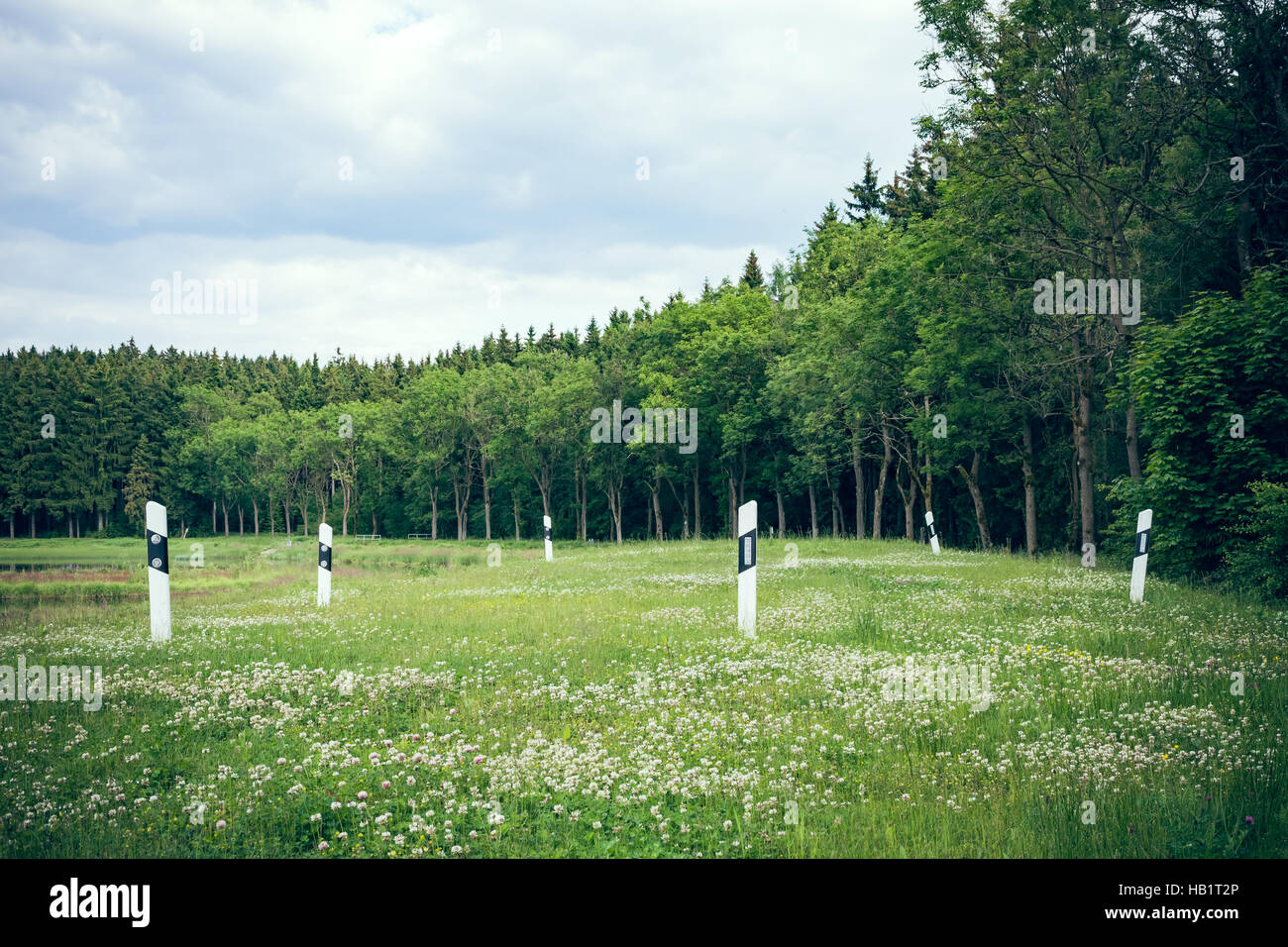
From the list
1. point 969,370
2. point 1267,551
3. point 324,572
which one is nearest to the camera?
point 1267,551

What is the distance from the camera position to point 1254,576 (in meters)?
15.8

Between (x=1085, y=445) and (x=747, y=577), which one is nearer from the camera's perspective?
(x=747, y=577)

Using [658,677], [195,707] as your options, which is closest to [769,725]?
[658,677]

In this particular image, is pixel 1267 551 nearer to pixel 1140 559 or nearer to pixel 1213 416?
pixel 1140 559

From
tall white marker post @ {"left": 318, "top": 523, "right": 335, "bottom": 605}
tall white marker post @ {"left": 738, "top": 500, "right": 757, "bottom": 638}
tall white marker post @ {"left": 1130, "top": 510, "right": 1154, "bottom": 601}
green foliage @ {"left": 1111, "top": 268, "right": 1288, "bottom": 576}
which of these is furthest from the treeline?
tall white marker post @ {"left": 318, "top": 523, "right": 335, "bottom": 605}

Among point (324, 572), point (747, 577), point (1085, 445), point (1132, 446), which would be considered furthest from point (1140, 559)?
point (324, 572)

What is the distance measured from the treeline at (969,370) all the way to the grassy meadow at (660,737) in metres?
7.77

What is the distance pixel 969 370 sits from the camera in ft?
122

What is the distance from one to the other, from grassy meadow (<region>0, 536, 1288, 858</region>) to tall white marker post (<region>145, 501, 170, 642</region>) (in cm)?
37

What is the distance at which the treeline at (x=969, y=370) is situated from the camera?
19.9 meters

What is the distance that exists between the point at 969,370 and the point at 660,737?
34375mm

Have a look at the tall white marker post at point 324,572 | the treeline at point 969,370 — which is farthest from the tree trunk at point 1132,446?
the tall white marker post at point 324,572

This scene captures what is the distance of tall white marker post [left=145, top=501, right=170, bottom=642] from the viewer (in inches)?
492

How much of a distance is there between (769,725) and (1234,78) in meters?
25.6
